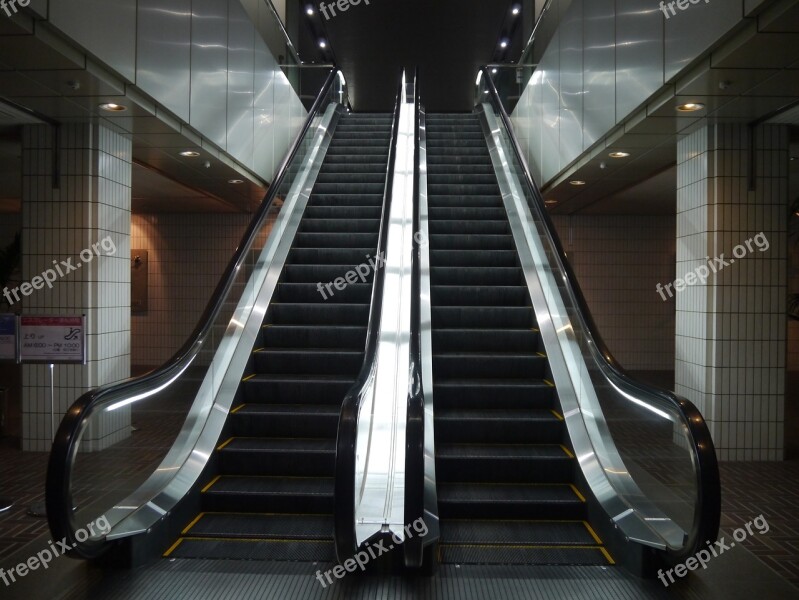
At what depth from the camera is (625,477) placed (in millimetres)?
4016

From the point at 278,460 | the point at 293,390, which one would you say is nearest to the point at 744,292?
the point at 293,390

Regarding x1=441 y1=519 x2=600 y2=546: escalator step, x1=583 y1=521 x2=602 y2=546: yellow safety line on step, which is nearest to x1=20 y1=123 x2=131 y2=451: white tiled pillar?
x1=441 y1=519 x2=600 y2=546: escalator step

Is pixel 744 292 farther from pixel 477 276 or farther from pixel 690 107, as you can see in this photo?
pixel 477 276

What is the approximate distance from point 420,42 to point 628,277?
7192mm

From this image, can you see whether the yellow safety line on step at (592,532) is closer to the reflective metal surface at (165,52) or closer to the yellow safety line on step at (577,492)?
the yellow safety line on step at (577,492)

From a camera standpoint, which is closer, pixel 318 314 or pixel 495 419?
pixel 495 419

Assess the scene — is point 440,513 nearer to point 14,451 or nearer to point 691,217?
point 691,217

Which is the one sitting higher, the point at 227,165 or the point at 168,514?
the point at 227,165

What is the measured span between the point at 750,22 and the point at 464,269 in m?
3.27

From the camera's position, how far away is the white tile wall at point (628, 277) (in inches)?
495

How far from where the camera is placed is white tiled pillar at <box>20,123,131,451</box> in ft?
20.3

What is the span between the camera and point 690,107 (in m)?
5.46

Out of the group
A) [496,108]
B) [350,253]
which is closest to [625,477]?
[350,253]

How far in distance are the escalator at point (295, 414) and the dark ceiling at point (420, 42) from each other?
7034mm
